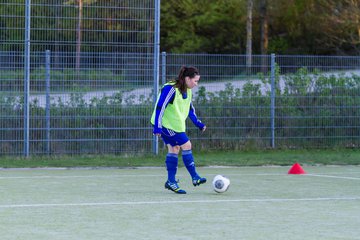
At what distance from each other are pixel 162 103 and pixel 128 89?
6797mm

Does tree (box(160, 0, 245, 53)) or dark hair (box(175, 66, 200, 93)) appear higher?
tree (box(160, 0, 245, 53))

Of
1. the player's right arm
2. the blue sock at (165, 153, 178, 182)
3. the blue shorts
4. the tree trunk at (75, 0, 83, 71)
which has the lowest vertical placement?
the blue sock at (165, 153, 178, 182)

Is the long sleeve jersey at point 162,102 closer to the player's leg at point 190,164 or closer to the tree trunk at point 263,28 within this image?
the player's leg at point 190,164

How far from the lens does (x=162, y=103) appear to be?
1232 cm

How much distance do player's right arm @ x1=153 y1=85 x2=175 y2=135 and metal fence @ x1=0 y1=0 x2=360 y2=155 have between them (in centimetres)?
644

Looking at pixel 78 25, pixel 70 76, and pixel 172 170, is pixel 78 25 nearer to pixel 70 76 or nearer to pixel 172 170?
pixel 70 76

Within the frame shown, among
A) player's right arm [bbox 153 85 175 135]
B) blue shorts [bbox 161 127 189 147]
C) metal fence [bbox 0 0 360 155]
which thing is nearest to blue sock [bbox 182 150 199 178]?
blue shorts [bbox 161 127 189 147]

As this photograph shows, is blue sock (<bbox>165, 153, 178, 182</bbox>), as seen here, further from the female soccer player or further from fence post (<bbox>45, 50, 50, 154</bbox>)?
fence post (<bbox>45, 50, 50, 154</bbox>)

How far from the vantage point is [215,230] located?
8.62 metres

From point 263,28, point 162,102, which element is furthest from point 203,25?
point 162,102

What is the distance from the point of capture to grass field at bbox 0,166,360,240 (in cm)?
851

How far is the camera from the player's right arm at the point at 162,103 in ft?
40.1

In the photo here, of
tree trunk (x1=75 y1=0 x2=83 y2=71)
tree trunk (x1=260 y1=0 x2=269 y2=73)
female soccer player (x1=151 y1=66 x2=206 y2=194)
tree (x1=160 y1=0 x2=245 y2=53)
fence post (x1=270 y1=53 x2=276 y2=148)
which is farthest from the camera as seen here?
tree (x1=160 y1=0 x2=245 y2=53)

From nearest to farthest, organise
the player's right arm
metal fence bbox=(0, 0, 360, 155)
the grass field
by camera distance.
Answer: the grass field < the player's right arm < metal fence bbox=(0, 0, 360, 155)
